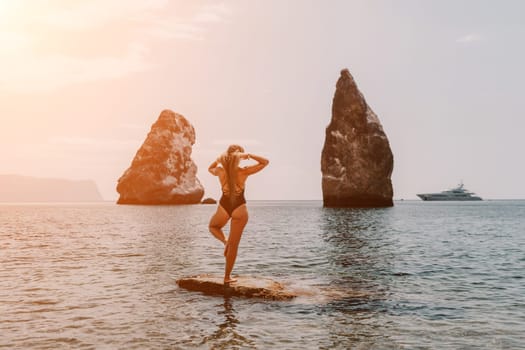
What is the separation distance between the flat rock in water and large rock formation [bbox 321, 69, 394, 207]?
280 ft

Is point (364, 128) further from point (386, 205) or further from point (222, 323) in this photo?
point (222, 323)

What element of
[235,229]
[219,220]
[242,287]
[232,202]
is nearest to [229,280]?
[242,287]

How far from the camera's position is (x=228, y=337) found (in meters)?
9.64

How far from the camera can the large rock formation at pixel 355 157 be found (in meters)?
98.6

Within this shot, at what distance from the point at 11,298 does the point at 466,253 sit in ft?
74.6

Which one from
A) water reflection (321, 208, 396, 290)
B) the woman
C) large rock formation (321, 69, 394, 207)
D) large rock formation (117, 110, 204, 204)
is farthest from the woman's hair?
large rock formation (117, 110, 204, 204)

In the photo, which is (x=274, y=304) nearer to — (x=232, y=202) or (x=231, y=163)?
(x=232, y=202)

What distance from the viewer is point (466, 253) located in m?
27.7

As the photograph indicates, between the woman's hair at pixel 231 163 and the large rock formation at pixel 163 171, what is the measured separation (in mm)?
142718

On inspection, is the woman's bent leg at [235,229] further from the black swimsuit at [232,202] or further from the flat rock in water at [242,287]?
the flat rock in water at [242,287]

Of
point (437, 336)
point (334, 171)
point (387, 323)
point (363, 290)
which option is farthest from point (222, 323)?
point (334, 171)

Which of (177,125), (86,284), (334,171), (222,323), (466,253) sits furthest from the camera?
(177,125)

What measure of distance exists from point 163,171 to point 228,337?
147286 mm

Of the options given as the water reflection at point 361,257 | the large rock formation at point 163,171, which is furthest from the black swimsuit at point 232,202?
the large rock formation at point 163,171
